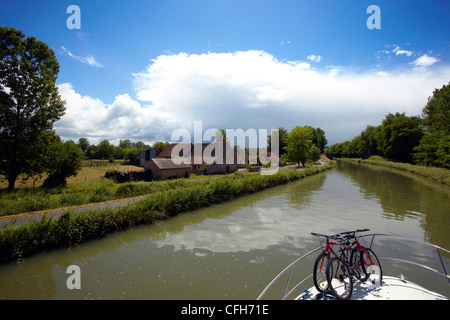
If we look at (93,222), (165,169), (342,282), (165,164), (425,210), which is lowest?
(425,210)

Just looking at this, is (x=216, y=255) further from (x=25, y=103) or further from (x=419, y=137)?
(x=419, y=137)

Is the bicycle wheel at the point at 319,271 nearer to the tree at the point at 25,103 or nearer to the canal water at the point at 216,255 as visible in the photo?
the canal water at the point at 216,255

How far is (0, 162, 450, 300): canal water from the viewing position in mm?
7199

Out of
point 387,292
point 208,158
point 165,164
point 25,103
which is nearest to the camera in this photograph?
point 387,292

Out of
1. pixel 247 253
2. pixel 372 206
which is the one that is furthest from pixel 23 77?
pixel 372 206

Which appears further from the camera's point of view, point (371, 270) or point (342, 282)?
point (371, 270)

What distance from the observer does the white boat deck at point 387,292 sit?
182 inches

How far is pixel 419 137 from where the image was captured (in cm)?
6391

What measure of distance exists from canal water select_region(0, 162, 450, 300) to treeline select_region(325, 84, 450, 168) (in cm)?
3141

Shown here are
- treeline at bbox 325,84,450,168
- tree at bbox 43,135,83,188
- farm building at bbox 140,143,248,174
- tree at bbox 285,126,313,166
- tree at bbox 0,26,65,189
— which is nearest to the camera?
tree at bbox 0,26,65,189

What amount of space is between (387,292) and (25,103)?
27710 millimetres
